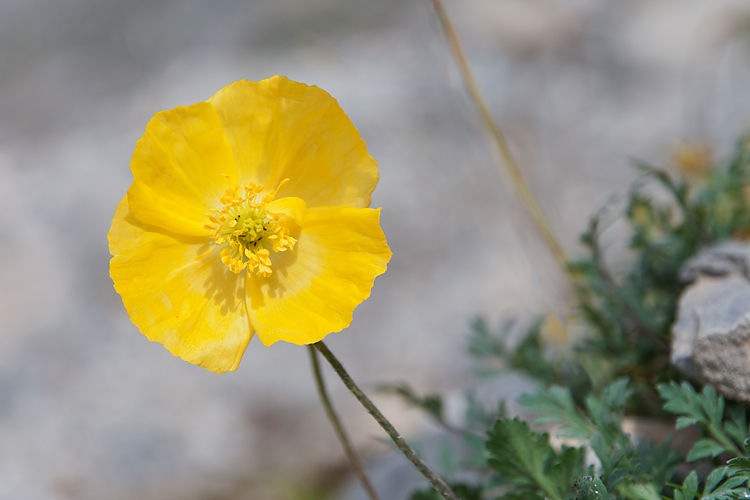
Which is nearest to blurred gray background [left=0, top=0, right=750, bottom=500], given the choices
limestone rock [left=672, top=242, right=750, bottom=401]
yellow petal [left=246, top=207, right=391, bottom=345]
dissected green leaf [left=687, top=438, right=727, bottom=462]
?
limestone rock [left=672, top=242, right=750, bottom=401]

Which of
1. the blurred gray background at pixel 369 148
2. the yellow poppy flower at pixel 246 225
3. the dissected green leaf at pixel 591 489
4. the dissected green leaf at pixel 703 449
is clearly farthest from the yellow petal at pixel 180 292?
the blurred gray background at pixel 369 148

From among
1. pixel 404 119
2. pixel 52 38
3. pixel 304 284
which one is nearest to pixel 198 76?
pixel 52 38

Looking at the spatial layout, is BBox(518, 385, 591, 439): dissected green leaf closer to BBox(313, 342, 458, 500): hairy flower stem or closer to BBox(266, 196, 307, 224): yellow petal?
BBox(313, 342, 458, 500): hairy flower stem

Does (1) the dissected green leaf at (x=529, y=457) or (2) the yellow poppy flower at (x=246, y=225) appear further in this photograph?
(1) the dissected green leaf at (x=529, y=457)

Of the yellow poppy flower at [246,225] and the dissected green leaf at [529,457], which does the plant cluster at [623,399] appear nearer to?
the dissected green leaf at [529,457]

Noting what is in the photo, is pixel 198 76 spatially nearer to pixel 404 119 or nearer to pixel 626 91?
pixel 404 119
